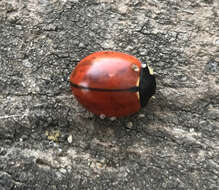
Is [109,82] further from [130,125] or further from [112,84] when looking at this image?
[130,125]

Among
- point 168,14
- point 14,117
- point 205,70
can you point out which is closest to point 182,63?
point 205,70

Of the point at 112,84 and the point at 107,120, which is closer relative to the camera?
the point at 112,84

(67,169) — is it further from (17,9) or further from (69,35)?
(17,9)

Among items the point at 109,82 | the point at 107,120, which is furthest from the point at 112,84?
the point at 107,120

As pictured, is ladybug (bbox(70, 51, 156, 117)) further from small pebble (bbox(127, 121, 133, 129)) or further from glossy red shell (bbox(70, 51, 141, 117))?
small pebble (bbox(127, 121, 133, 129))

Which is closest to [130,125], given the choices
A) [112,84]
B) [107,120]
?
[107,120]

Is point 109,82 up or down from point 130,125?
up

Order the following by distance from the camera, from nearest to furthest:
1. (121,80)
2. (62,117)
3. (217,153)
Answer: (121,80) < (217,153) < (62,117)
